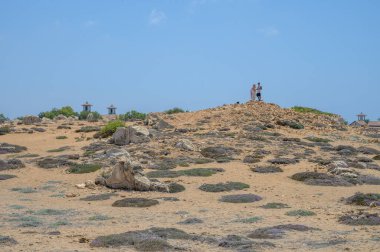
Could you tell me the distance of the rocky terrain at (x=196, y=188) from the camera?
1307 centimetres

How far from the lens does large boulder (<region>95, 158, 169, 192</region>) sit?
2201cm

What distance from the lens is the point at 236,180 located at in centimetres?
2469

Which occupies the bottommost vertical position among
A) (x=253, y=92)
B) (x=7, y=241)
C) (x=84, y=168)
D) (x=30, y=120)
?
(x=7, y=241)

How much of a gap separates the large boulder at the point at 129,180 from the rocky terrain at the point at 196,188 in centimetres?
5

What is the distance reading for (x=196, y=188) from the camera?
22719 millimetres

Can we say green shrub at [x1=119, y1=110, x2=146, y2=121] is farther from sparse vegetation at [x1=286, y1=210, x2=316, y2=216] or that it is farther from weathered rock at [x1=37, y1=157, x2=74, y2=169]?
sparse vegetation at [x1=286, y1=210, x2=316, y2=216]

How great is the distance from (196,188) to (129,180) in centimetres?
298

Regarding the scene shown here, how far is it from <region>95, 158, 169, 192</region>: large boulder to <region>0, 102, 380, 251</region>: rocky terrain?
5cm

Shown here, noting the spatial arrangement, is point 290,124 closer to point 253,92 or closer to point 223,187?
point 253,92

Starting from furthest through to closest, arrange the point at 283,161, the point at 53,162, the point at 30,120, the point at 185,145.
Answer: the point at 30,120 → the point at 185,145 → the point at 53,162 → the point at 283,161

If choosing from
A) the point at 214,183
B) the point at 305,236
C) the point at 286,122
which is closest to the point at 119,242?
the point at 305,236

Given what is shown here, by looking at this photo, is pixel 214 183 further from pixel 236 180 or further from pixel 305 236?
pixel 305 236

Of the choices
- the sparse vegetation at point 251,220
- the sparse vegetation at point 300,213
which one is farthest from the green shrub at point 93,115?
the sparse vegetation at point 251,220

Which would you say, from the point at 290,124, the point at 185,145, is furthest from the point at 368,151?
the point at 185,145
